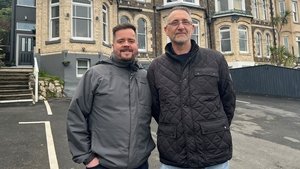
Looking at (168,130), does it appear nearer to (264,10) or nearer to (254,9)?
(254,9)

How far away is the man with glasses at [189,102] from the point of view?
2541 mm

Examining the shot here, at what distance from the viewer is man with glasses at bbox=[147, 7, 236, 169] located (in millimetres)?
2541

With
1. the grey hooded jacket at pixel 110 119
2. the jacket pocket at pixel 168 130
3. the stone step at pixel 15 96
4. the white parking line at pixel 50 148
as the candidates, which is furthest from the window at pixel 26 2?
the jacket pocket at pixel 168 130

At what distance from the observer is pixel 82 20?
1606 centimetres

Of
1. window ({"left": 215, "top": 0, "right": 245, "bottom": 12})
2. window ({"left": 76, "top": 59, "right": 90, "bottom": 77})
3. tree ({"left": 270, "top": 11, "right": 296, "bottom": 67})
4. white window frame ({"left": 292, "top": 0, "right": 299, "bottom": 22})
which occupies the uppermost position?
white window frame ({"left": 292, "top": 0, "right": 299, "bottom": 22})

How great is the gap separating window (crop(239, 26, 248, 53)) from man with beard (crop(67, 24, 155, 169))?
912 inches

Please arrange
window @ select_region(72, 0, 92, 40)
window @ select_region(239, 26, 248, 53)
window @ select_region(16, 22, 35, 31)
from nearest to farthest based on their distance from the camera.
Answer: window @ select_region(72, 0, 92, 40) → window @ select_region(16, 22, 35, 31) → window @ select_region(239, 26, 248, 53)

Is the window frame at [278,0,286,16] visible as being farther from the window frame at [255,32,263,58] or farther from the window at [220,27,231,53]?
the window at [220,27,231,53]

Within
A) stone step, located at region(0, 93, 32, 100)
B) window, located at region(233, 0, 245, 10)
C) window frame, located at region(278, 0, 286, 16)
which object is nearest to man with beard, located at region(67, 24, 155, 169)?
stone step, located at region(0, 93, 32, 100)

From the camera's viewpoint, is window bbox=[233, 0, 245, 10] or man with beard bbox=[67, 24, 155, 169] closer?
man with beard bbox=[67, 24, 155, 169]

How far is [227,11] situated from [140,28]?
7.84 m

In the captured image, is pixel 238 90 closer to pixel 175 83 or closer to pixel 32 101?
pixel 32 101

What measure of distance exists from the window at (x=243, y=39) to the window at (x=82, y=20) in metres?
13.8

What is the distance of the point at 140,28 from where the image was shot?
21.9 metres
